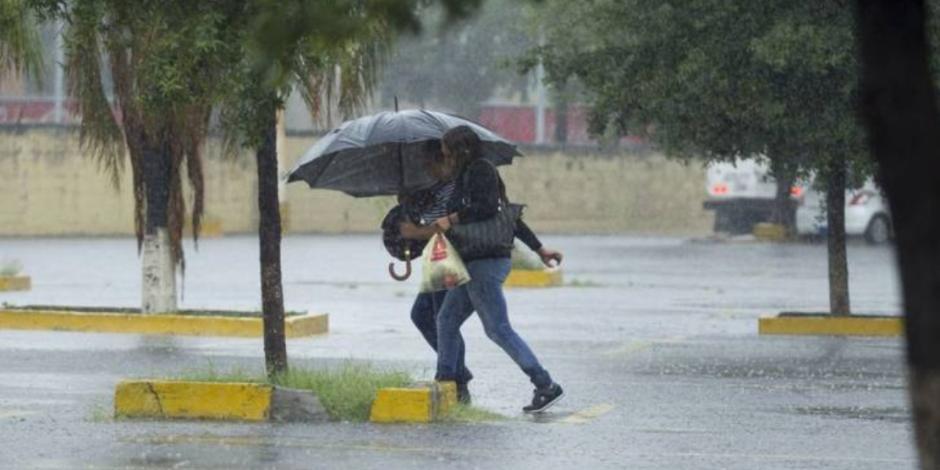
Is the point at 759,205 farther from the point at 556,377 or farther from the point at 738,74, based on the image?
the point at 556,377

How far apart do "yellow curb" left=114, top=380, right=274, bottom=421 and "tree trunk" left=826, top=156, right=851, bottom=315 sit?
348 inches

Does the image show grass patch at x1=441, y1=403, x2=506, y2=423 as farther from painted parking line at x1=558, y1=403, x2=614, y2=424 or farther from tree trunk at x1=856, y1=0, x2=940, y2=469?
tree trunk at x1=856, y1=0, x2=940, y2=469

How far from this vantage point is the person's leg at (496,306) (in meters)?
12.0

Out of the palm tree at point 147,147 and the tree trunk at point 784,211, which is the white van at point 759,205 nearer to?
the tree trunk at point 784,211

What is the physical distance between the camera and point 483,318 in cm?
1211

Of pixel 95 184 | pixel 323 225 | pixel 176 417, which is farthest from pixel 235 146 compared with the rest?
pixel 323 225

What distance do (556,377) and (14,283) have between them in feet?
39.6

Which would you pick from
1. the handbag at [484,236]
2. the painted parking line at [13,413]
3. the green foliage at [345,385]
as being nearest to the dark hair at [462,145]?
the handbag at [484,236]

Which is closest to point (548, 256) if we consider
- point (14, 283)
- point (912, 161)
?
point (912, 161)

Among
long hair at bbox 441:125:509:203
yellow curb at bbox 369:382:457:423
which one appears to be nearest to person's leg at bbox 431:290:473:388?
yellow curb at bbox 369:382:457:423

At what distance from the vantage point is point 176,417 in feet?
38.6

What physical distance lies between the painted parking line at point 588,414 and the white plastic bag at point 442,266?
1.05 metres

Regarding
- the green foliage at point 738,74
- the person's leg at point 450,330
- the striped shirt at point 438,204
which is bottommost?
the person's leg at point 450,330

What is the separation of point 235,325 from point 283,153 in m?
25.7
